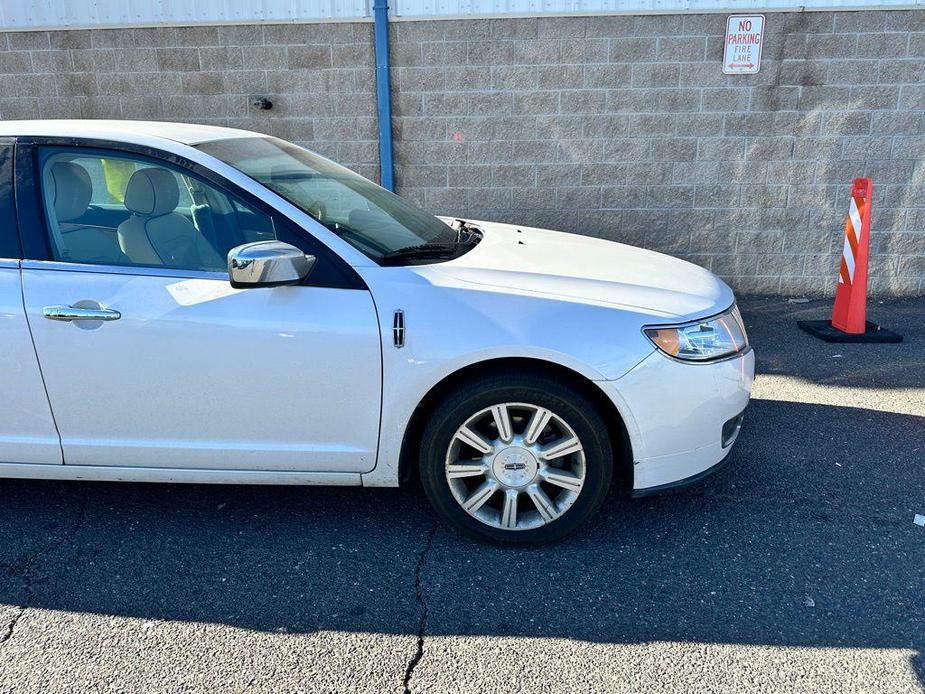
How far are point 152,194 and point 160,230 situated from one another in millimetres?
170

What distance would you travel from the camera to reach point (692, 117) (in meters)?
7.01

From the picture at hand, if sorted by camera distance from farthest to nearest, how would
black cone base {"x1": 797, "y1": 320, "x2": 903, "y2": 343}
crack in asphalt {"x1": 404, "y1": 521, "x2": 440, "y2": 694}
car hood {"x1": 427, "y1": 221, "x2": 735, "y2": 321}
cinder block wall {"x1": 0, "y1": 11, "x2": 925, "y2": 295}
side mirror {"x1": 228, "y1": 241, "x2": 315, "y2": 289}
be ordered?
cinder block wall {"x1": 0, "y1": 11, "x2": 925, "y2": 295} < black cone base {"x1": 797, "y1": 320, "x2": 903, "y2": 343} < car hood {"x1": 427, "y1": 221, "x2": 735, "y2": 321} < side mirror {"x1": 228, "y1": 241, "x2": 315, "y2": 289} < crack in asphalt {"x1": 404, "y1": 521, "x2": 440, "y2": 694}

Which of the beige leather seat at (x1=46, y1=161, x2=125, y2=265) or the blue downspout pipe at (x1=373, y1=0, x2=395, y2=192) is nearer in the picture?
the beige leather seat at (x1=46, y1=161, x2=125, y2=265)

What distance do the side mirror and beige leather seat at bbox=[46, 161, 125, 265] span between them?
577mm

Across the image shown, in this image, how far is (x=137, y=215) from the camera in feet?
10.7

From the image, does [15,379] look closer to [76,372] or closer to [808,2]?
[76,372]

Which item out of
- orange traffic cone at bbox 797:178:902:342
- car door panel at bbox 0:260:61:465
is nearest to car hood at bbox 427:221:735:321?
car door panel at bbox 0:260:61:465

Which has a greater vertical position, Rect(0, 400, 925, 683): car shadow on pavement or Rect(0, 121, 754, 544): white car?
Rect(0, 121, 754, 544): white car

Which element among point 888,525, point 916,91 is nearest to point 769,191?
point 916,91

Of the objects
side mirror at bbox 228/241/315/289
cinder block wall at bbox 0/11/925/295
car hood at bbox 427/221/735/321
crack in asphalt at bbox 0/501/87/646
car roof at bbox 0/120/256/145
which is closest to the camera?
crack in asphalt at bbox 0/501/87/646

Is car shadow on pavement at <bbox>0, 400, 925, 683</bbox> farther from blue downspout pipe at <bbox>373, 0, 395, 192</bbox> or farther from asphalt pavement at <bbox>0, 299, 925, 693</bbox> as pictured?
blue downspout pipe at <bbox>373, 0, 395, 192</bbox>

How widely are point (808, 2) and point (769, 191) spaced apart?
1614mm

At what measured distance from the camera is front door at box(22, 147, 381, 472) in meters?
3.05

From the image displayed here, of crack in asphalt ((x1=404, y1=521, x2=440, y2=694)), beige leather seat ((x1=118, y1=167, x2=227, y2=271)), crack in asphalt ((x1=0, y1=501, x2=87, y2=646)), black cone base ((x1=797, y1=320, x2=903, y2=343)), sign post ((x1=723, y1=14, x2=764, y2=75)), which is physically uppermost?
sign post ((x1=723, y1=14, x2=764, y2=75))
